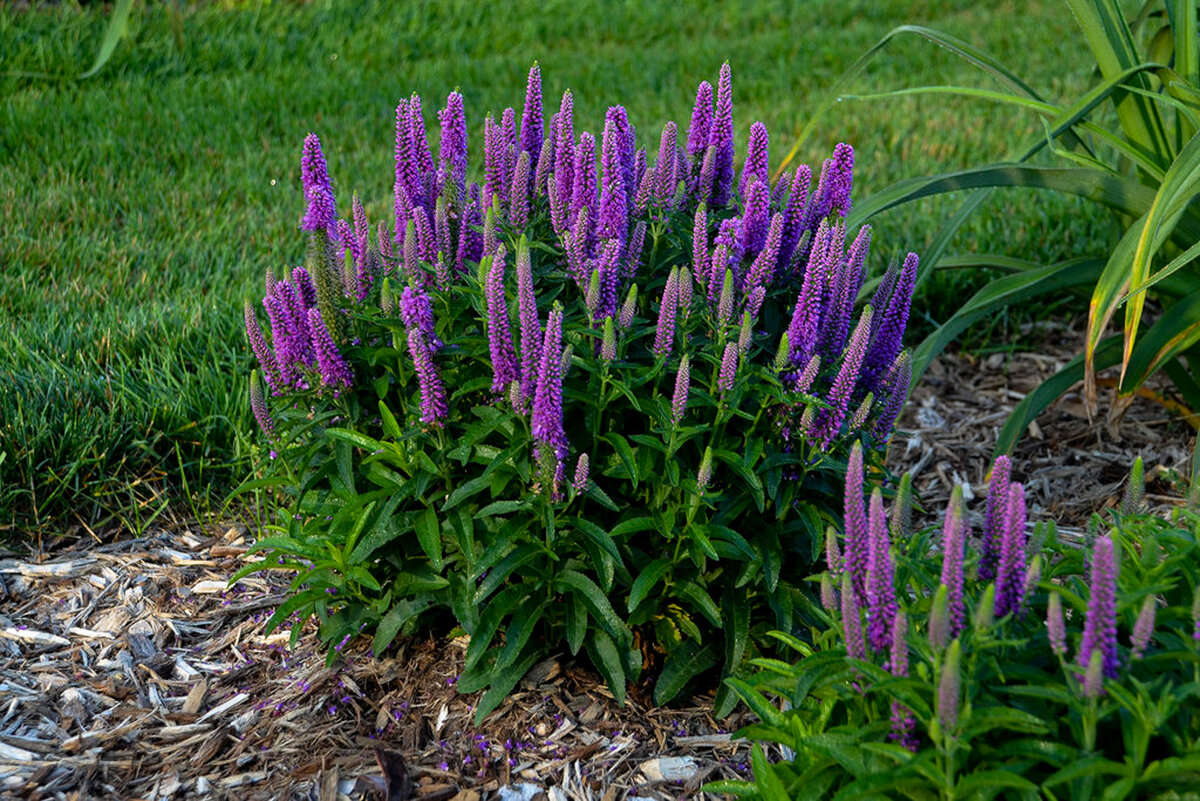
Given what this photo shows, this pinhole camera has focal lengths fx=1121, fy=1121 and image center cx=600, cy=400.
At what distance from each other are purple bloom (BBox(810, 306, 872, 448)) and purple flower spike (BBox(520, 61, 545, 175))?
96 cm

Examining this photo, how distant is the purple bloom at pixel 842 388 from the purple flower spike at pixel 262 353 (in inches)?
49.2

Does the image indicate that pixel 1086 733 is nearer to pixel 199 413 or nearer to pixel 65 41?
pixel 199 413

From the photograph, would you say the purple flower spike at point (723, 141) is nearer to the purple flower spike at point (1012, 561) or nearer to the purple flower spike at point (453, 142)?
the purple flower spike at point (453, 142)

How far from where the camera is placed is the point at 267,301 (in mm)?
2535

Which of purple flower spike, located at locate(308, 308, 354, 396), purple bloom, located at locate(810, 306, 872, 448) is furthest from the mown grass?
purple bloom, located at locate(810, 306, 872, 448)

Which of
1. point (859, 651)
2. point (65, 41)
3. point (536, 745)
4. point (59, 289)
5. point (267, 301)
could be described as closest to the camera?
point (859, 651)

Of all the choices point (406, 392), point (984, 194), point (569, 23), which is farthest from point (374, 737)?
point (569, 23)

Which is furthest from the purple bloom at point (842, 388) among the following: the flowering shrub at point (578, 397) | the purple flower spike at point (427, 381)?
the purple flower spike at point (427, 381)

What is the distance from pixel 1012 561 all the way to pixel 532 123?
162cm

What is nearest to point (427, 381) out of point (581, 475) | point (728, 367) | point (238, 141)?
point (581, 475)

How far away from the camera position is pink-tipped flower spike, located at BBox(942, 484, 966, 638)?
5.88ft

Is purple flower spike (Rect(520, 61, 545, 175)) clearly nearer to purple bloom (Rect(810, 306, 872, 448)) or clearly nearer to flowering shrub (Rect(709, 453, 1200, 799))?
purple bloom (Rect(810, 306, 872, 448))

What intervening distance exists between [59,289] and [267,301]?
282 cm

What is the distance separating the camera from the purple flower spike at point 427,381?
233cm
